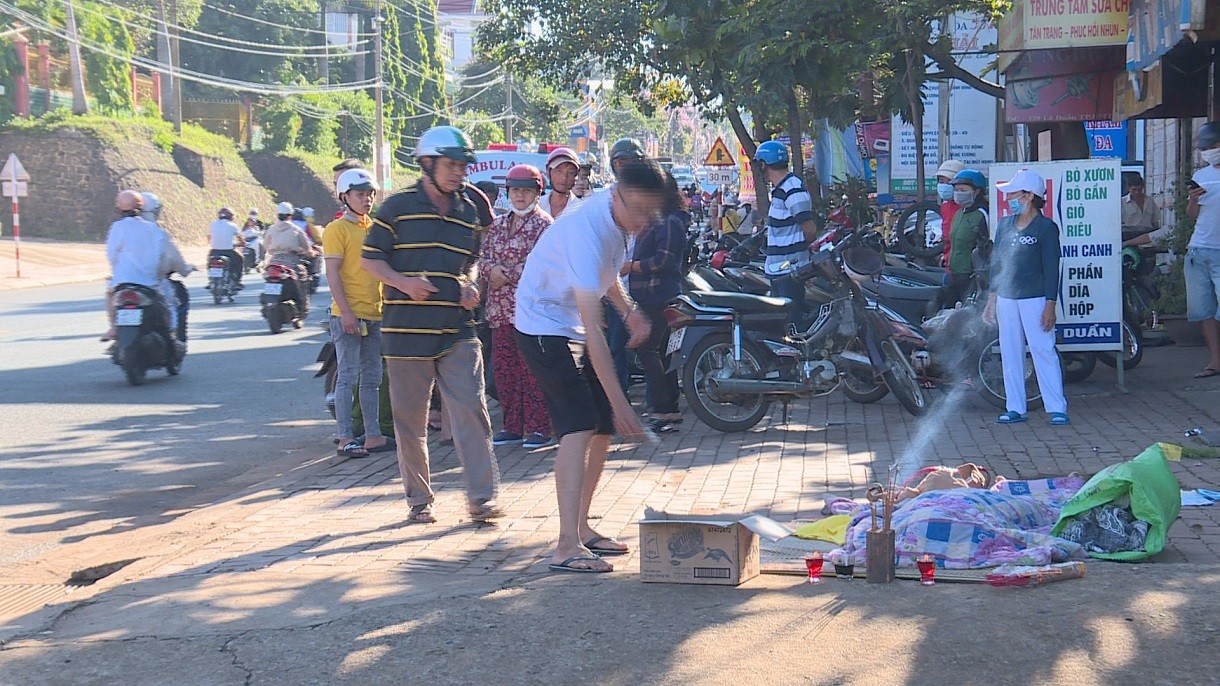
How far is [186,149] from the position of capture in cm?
5216

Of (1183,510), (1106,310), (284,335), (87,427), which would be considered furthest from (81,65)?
(1183,510)

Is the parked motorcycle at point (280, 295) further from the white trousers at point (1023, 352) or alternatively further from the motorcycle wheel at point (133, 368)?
the white trousers at point (1023, 352)

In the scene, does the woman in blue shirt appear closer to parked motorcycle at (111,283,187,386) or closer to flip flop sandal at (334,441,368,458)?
flip flop sandal at (334,441,368,458)

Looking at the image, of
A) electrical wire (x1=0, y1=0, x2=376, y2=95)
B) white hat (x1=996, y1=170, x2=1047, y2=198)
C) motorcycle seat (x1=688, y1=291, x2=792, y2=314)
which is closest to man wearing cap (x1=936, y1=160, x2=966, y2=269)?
white hat (x1=996, y1=170, x2=1047, y2=198)

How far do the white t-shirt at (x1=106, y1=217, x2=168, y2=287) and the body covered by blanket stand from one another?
9036 mm

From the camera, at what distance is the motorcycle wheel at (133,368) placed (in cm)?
1292

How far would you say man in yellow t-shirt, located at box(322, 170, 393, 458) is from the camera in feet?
28.1

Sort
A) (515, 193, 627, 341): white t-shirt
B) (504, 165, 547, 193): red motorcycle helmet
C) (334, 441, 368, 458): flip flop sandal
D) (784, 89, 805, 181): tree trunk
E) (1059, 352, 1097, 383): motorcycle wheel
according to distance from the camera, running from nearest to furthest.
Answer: (515, 193, 627, 341): white t-shirt
(504, 165, 547, 193): red motorcycle helmet
(334, 441, 368, 458): flip flop sandal
(1059, 352, 1097, 383): motorcycle wheel
(784, 89, 805, 181): tree trunk

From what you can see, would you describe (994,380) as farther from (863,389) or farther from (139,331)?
(139,331)

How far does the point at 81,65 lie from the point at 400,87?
24.5 meters

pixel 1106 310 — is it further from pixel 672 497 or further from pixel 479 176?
pixel 479 176

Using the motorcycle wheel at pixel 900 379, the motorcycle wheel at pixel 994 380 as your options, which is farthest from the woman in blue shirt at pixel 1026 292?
the motorcycle wheel at pixel 900 379

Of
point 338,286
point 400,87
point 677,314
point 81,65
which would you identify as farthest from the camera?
point 400,87

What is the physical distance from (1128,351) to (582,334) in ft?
23.7
